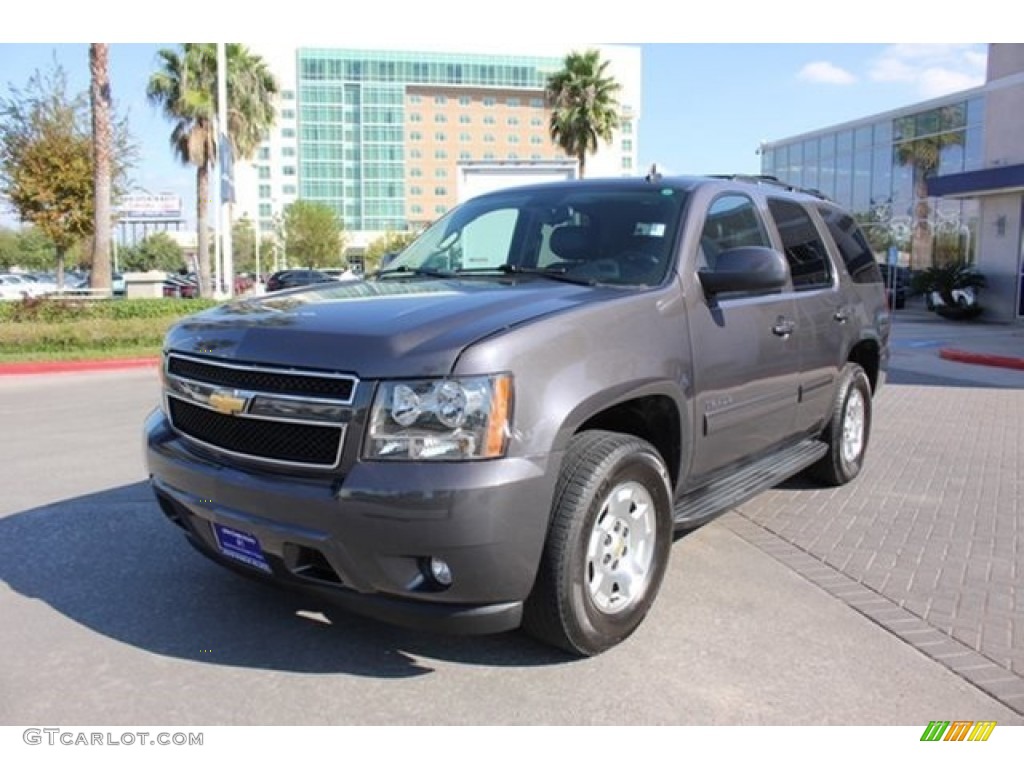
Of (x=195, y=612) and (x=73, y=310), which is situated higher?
(x=73, y=310)

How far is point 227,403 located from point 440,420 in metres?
0.93

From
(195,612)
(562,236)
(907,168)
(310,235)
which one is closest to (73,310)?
(195,612)

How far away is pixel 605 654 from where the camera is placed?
342 centimetres

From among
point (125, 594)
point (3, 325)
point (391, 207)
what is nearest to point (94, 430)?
point (125, 594)

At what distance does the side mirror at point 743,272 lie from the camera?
3.83m

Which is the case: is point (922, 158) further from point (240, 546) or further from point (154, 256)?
point (154, 256)

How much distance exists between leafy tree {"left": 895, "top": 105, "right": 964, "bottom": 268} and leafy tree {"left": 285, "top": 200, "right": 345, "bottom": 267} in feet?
191

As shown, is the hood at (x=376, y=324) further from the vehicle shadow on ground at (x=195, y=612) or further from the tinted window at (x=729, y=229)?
the vehicle shadow on ground at (x=195, y=612)

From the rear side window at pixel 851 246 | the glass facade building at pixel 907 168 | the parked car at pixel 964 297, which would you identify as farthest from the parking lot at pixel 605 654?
the glass facade building at pixel 907 168

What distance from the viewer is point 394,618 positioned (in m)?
2.97

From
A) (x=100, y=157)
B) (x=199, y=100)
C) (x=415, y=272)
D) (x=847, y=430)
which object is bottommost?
(x=847, y=430)

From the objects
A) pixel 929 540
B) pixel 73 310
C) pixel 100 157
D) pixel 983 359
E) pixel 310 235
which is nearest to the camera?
pixel 929 540

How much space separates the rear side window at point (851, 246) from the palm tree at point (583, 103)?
102 ft
